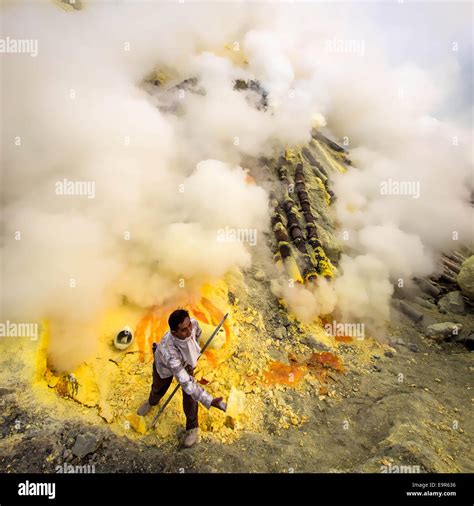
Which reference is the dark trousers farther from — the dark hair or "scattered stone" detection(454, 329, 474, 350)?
"scattered stone" detection(454, 329, 474, 350)

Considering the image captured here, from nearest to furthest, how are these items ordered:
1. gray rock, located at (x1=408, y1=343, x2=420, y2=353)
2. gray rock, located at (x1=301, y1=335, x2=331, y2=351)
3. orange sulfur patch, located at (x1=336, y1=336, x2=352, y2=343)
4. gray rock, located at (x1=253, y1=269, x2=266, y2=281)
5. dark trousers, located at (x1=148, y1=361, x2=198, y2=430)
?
dark trousers, located at (x1=148, y1=361, x2=198, y2=430) → gray rock, located at (x1=301, y1=335, x2=331, y2=351) → orange sulfur patch, located at (x1=336, y1=336, x2=352, y2=343) → gray rock, located at (x1=408, y1=343, x2=420, y2=353) → gray rock, located at (x1=253, y1=269, x2=266, y2=281)

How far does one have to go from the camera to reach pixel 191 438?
4.01 metres

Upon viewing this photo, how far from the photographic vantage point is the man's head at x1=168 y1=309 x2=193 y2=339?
3436 millimetres

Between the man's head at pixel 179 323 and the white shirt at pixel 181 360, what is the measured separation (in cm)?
12

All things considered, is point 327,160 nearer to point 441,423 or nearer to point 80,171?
point 80,171

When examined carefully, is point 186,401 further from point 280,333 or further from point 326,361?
point 326,361

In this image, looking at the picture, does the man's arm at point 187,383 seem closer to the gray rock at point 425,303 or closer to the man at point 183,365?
the man at point 183,365

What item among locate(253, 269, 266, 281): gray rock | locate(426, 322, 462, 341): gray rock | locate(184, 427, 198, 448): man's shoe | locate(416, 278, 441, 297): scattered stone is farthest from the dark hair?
locate(416, 278, 441, 297): scattered stone

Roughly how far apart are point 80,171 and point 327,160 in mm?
8444

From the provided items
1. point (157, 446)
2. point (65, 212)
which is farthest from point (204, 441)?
point (65, 212)

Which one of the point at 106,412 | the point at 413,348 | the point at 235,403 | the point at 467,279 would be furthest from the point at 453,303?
the point at 106,412

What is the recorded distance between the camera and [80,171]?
22.2 ft

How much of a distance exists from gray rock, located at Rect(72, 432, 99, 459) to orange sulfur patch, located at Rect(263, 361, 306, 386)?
243 cm

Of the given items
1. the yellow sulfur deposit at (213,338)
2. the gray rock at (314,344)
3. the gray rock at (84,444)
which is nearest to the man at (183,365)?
the gray rock at (84,444)
